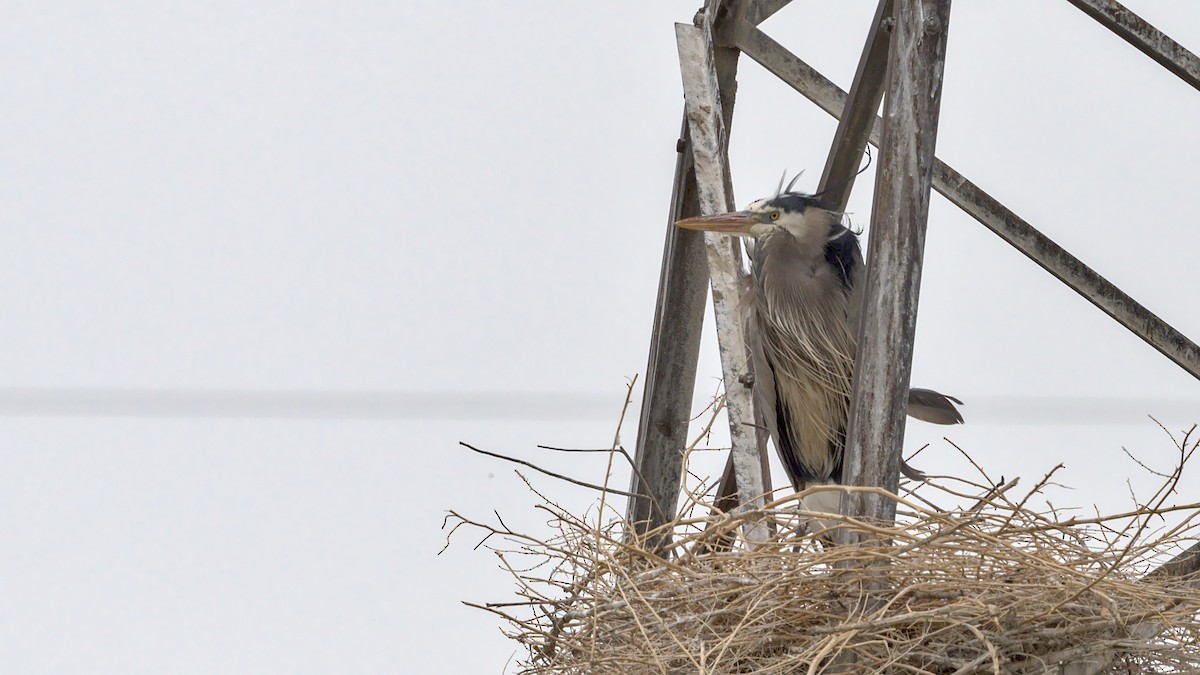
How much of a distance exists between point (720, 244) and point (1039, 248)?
0.70 metres

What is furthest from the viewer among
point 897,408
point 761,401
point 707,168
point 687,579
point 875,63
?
point 761,401

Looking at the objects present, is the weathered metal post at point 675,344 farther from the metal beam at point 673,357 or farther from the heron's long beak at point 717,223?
the heron's long beak at point 717,223

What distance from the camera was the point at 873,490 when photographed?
1685mm

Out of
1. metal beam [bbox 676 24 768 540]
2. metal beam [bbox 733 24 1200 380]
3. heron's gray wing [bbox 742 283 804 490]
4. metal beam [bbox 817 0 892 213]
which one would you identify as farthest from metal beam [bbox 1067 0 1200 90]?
heron's gray wing [bbox 742 283 804 490]

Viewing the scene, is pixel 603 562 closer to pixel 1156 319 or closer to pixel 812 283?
pixel 812 283

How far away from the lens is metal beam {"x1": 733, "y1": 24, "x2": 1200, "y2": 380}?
2758 millimetres

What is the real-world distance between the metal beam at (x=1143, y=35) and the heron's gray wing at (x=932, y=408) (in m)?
0.67

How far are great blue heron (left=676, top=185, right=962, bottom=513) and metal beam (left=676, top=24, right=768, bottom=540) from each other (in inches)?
2.6

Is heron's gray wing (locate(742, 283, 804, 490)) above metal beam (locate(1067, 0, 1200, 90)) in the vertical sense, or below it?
below

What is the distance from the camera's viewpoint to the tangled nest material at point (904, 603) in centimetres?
168

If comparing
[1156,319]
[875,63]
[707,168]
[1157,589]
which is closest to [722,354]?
[707,168]

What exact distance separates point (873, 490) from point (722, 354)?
0.64 metres

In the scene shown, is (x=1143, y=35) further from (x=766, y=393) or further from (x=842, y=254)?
(x=766, y=393)

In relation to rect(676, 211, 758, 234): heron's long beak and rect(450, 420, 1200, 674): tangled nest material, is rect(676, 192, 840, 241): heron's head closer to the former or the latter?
rect(676, 211, 758, 234): heron's long beak
